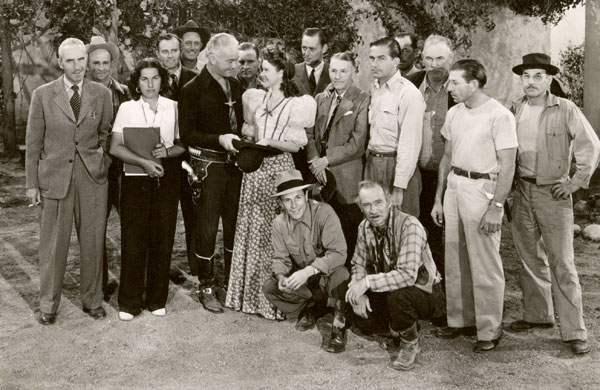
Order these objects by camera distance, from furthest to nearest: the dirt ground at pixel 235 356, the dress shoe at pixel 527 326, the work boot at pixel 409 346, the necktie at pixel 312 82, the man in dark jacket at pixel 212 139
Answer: the necktie at pixel 312 82 < the man in dark jacket at pixel 212 139 < the dress shoe at pixel 527 326 < the work boot at pixel 409 346 < the dirt ground at pixel 235 356

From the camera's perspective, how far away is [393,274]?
14.0 ft

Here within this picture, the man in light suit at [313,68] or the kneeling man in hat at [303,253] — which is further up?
the man in light suit at [313,68]

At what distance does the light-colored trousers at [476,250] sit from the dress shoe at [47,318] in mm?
2680

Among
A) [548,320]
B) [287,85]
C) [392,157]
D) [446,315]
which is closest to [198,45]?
[287,85]

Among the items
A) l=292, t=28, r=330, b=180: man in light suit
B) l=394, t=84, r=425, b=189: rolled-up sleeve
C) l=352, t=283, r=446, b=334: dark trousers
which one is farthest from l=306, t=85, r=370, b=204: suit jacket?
l=352, t=283, r=446, b=334: dark trousers

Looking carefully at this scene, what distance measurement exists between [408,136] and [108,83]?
7.34ft

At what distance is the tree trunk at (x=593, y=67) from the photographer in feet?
29.5

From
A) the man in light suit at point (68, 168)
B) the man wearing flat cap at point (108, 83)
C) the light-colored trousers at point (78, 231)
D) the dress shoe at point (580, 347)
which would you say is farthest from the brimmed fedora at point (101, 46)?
the dress shoe at point (580, 347)

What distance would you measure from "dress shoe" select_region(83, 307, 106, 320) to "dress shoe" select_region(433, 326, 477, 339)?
2.27 m

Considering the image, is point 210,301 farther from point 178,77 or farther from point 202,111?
point 178,77

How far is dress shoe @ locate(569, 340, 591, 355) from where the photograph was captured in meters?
4.28

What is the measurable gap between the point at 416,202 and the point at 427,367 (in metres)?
1.17

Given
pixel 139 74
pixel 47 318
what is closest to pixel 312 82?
pixel 139 74

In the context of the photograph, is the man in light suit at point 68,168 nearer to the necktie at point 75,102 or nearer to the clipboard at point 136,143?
the necktie at point 75,102
